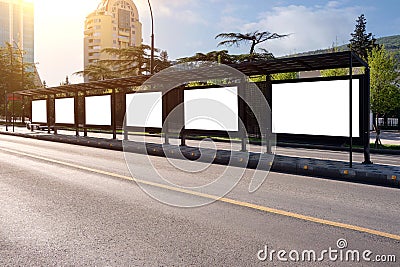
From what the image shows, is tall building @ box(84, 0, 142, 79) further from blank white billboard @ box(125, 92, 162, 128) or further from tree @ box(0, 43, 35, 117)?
blank white billboard @ box(125, 92, 162, 128)

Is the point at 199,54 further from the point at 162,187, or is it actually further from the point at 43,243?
the point at 43,243

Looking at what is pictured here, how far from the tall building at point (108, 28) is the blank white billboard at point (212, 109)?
105301 millimetres

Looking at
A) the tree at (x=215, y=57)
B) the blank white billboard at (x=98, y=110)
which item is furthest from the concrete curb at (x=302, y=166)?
the tree at (x=215, y=57)

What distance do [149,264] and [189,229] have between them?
1.15m

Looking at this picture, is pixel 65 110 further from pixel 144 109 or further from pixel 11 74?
pixel 11 74

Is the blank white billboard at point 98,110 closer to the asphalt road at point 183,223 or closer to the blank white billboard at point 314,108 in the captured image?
the blank white billboard at point 314,108

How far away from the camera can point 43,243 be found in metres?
4.52

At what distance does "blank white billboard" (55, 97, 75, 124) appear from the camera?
23.6 metres

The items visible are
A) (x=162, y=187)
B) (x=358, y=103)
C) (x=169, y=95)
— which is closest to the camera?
(x=162, y=187)

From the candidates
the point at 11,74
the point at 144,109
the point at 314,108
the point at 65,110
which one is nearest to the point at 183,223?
the point at 314,108

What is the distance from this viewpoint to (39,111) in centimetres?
2719

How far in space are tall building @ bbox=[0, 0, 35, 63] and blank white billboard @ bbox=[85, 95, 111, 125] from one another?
565ft

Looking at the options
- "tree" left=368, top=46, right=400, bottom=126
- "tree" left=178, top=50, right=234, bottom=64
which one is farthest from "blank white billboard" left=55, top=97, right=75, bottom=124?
"tree" left=368, top=46, right=400, bottom=126

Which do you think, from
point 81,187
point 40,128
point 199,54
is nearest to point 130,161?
point 81,187
